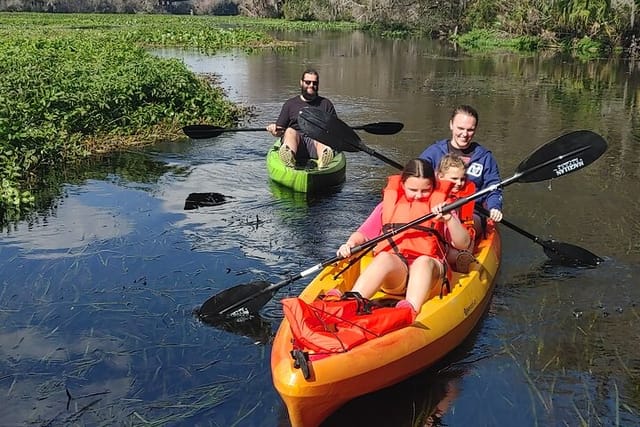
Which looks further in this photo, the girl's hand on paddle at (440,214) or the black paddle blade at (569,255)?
the black paddle blade at (569,255)

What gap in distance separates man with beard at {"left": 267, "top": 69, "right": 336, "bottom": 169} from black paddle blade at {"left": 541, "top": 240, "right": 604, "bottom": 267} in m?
2.94

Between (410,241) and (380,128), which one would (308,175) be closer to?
(380,128)

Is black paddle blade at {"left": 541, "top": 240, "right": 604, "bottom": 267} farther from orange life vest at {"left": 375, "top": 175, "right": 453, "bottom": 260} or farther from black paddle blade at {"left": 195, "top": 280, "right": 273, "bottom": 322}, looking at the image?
black paddle blade at {"left": 195, "top": 280, "right": 273, "bottom": 322}

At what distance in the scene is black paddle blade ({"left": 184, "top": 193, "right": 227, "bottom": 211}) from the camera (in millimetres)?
7484

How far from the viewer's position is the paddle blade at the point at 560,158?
17.3 feet

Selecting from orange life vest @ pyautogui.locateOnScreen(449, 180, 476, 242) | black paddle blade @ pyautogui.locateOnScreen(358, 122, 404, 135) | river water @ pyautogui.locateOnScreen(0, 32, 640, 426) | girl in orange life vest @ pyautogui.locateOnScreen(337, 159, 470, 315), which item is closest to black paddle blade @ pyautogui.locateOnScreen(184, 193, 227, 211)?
river water @ pyautogui.locateOnScreen(0, 32, 640, 426)

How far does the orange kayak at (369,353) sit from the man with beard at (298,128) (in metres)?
3.51

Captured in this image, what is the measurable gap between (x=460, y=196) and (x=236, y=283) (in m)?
1.91

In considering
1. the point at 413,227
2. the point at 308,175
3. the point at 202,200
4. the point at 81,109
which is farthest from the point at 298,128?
the point at 413,227

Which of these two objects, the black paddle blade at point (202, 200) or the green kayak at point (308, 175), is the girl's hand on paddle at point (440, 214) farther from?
the black paddle blade at point (202, 200)

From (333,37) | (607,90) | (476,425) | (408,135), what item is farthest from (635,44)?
(476,425)

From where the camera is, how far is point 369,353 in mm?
3449

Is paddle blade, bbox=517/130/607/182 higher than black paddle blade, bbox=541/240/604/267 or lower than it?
higher

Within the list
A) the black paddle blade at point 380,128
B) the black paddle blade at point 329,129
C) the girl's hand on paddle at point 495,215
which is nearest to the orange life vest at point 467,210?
the girl's hand on paddle at point 495,215
